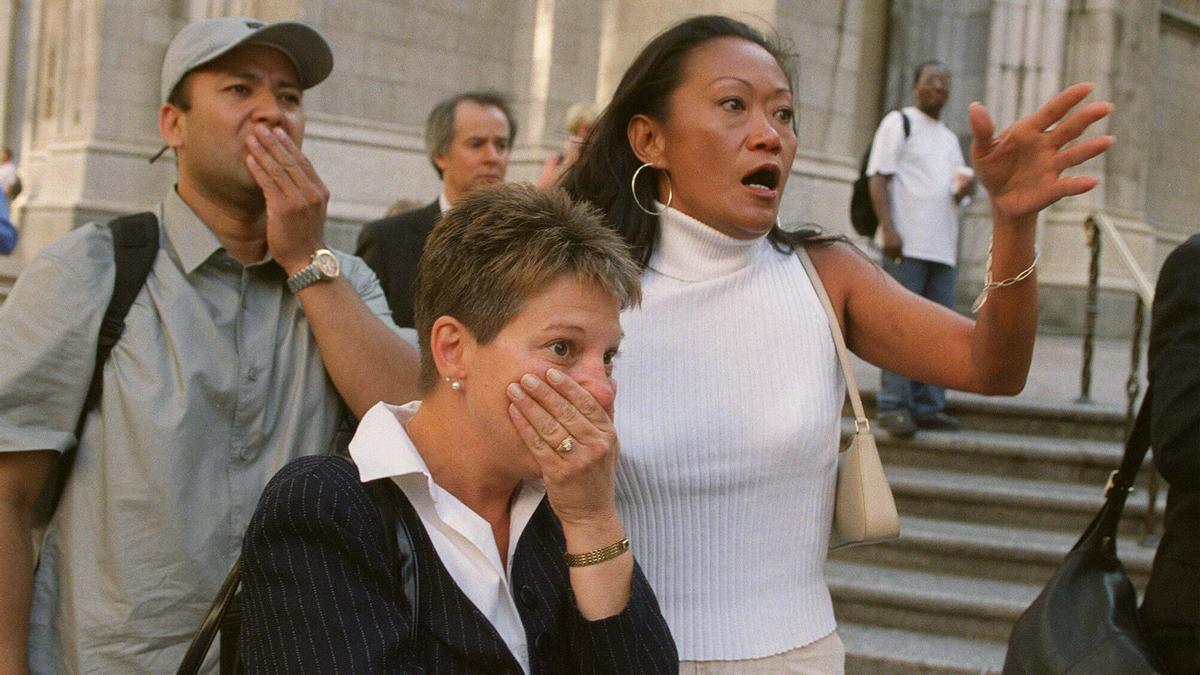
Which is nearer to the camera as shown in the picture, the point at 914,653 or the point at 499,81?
the point at 914,653

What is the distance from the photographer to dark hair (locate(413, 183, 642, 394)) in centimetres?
183

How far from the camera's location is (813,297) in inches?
96.3

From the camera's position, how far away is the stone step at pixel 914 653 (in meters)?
5.11

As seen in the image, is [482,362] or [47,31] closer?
[482,362]

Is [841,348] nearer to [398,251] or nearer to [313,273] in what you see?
[313,273]

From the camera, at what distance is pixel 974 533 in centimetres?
594

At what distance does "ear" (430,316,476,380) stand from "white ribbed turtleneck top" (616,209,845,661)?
514 millimetres

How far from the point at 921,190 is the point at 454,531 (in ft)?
19.5

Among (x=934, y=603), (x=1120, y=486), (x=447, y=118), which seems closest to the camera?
(x=1120, y=486)

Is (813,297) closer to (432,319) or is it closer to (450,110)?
(432,319)

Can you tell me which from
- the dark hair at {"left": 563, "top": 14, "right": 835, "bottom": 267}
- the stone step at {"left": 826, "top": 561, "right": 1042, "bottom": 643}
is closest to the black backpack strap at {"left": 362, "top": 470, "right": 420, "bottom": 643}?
the dark hair at {"left": 563, "top": 14, "right": 835, "bottom": 267}

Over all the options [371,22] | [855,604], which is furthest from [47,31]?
[855,604]

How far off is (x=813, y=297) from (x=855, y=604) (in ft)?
11.4

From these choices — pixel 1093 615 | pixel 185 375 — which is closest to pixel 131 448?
pixel 185 375
